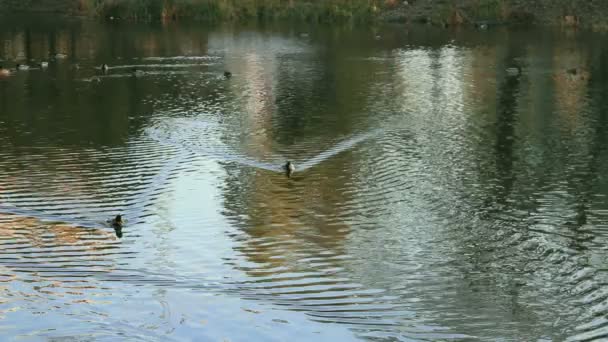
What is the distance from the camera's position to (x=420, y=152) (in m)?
30.3

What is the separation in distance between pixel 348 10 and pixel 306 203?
4897cm

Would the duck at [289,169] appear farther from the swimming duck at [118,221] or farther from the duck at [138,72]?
the duck at [138,72]

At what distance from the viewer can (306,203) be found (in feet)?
80.7

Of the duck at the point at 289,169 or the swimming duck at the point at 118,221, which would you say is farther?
the duck at the point at 289,169

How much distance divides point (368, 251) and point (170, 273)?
13.7 feet

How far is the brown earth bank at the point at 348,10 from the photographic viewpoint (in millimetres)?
67688

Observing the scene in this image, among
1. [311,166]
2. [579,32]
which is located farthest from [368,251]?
[579,32]

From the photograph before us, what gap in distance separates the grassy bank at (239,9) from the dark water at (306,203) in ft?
80.1

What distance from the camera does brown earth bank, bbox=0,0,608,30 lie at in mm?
67688

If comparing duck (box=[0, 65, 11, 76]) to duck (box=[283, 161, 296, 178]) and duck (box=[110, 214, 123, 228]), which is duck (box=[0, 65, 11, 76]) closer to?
duck (box=[283, 161, 296, 178])

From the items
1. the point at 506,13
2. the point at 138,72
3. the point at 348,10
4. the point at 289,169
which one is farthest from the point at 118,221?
the point at 348,10

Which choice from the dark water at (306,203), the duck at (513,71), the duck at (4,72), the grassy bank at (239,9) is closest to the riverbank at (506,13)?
the grassy bank at (239,9)

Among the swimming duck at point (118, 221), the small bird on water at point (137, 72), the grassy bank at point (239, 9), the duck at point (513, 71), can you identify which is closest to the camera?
the swimming duck at point (118, 221)

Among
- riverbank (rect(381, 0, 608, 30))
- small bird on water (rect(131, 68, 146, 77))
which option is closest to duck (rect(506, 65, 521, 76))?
small bird on water (rect(131, 68, 146, 77))
